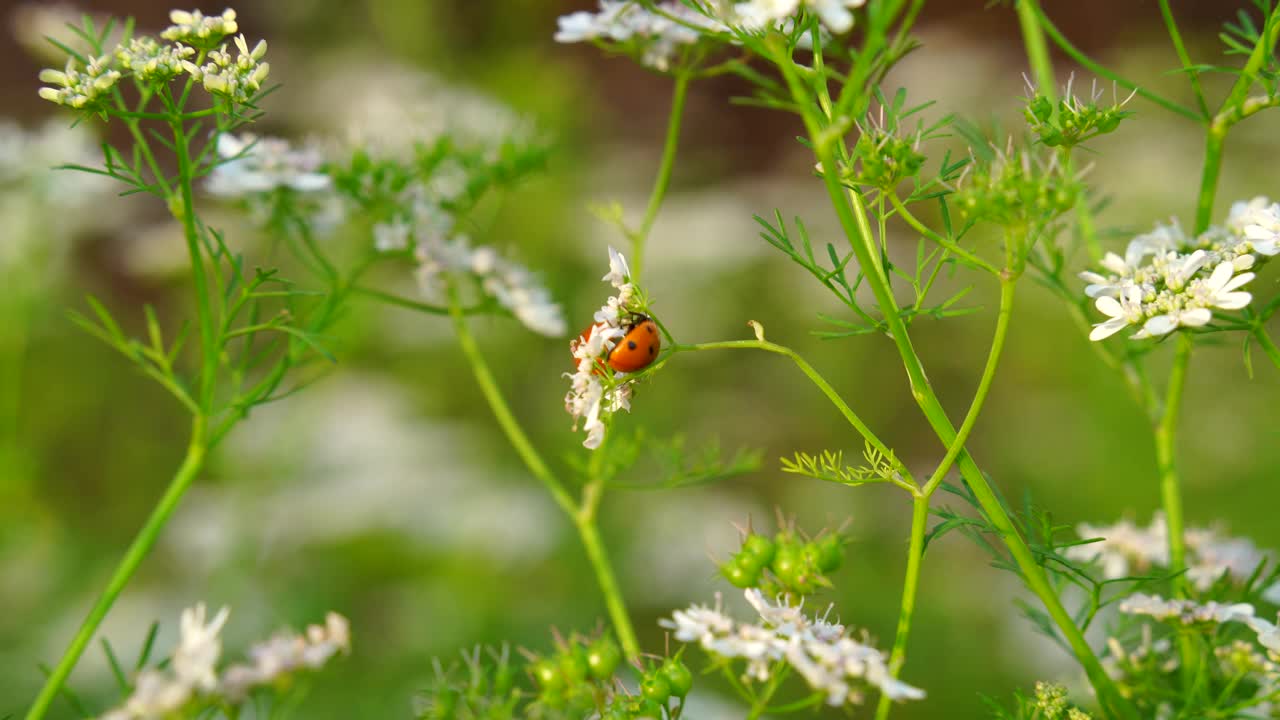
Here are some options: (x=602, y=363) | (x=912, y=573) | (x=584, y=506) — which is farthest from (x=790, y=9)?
(x=584, y=506)

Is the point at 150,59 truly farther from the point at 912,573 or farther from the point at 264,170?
the point at 912,573

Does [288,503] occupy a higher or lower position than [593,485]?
lower

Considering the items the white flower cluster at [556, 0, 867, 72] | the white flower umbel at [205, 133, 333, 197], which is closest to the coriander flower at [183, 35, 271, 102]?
the white flower umbel at [205, 133, 333, 197]

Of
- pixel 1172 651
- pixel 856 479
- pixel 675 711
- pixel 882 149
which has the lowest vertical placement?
pixel 1172 651

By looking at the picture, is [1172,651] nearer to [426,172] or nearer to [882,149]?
[882,149]

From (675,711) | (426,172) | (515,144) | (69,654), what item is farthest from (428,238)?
(675,711)

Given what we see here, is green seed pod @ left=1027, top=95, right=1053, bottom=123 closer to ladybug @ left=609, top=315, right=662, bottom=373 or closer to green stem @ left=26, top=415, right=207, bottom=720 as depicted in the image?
ladybug @ left=609, top=315, right=662, bottom=373

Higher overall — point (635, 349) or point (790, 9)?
point (790, 9)
